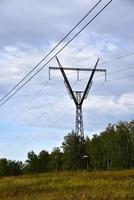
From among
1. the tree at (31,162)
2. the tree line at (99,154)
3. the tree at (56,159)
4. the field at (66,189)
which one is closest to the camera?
the field at (66,189)

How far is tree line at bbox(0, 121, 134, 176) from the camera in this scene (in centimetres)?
11981

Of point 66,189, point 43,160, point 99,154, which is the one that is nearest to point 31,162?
point 43,160

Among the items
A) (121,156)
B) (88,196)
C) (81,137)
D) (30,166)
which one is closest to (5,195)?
(88,196)

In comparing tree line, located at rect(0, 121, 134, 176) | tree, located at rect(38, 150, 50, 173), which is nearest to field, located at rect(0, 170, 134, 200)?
tree line, located at rect(0, 121, 134, 176)

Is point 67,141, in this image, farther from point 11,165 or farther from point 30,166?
point 11,165

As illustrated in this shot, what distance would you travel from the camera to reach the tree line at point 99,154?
393 ft

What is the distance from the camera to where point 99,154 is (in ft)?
429

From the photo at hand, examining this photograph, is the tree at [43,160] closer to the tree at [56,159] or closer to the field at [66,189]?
the tree at [56,159]

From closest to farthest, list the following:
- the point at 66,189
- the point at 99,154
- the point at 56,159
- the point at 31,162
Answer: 1. the point at 66,189
2. the point at 99,154
3. the point at 56,159
4. the point at 31,162

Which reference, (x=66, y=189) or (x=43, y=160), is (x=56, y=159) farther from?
(x=66, y=189)

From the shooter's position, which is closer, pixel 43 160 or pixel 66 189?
pixel 66 189

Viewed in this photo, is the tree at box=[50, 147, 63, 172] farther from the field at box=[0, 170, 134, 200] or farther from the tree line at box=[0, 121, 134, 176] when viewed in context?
the field at box=[0, 170, 134, 200]

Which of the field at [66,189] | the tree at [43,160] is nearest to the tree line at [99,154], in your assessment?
the tree at [43,160]

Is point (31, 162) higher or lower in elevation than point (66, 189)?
higher
